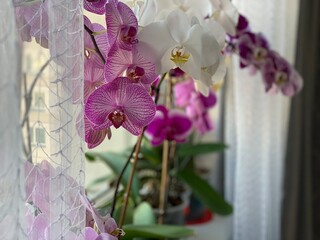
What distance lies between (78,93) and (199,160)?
1222 millimetres

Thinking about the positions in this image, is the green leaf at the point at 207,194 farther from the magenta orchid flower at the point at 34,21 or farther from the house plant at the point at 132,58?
the magenta orchid flower at the point at 34,21

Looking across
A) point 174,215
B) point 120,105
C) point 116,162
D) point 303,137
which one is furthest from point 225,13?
point 303,137

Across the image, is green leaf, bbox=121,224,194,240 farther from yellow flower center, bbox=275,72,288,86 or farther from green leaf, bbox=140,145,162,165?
green leaf, bbox=140,145,162,165

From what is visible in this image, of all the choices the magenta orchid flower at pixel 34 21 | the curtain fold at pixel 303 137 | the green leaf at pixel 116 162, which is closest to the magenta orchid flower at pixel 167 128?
the green leaf at pixel 116 162

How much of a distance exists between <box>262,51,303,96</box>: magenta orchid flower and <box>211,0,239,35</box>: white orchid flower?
0.17 metres

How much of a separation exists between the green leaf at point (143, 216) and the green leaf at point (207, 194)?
260 mm

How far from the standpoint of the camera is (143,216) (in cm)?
92

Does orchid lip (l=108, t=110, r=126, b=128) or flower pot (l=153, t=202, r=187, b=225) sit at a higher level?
orchid lip (l=108, t=110, r=126, b=128)

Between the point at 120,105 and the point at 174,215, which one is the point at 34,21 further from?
the point at 174,215

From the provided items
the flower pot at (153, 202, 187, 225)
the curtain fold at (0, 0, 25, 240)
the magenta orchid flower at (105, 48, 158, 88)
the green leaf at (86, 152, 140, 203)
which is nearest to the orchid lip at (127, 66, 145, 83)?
the magenta orchid flower at (105, 48, 158, 88)

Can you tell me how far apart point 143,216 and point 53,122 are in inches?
19.8

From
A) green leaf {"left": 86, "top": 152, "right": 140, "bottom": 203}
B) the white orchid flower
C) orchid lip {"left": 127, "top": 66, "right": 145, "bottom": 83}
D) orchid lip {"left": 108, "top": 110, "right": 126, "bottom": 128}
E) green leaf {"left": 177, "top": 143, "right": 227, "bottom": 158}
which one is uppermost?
the white orchid flower

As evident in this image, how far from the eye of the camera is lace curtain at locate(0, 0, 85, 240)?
0.44 meters

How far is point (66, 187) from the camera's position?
0.47m
